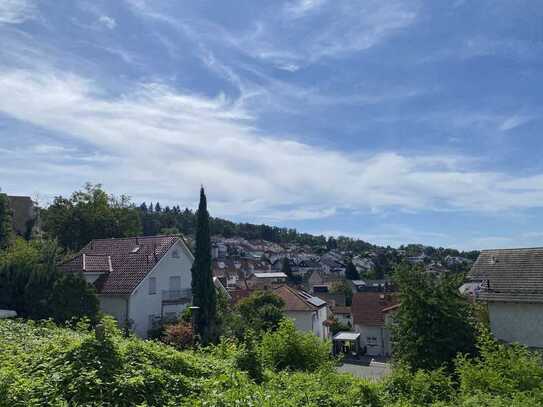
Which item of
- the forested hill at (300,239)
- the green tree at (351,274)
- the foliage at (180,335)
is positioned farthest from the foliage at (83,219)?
the forested hill at (300,239)

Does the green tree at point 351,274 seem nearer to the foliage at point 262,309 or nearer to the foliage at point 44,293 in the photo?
the foliage at point 262,309

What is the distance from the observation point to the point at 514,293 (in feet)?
52.4

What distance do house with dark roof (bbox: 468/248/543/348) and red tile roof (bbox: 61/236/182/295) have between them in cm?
1738

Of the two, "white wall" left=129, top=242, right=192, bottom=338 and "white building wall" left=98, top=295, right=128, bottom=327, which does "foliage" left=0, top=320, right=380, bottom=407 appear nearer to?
"white building wall" left=98, top=295, right=128, bottom=327

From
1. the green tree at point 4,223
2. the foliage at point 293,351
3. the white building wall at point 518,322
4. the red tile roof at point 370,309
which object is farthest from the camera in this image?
the red tile roof at point 370,309

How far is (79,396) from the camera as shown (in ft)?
17.2

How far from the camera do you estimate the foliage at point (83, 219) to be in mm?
38281

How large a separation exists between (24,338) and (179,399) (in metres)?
4.55

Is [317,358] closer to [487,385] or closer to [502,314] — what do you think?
[487,385]

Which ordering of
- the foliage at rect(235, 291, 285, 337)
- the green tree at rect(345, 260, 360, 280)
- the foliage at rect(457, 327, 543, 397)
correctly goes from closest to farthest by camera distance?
1. the foliage at rect(457, 327, 543, 397)
2. the foliage at rect(235, 291, 285, 337)
3. the green tree at rect(345, 260, 360, 280)

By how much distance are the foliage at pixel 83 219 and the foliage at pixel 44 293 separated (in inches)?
764

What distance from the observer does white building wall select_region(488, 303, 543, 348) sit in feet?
50.7

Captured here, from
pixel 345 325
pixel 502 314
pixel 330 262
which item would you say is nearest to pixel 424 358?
pixel 502 314

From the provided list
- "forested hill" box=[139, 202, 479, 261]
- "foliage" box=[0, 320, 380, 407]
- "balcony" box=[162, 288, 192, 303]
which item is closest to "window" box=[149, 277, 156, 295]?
"balcony" box=[162, 288, 192, 303]
